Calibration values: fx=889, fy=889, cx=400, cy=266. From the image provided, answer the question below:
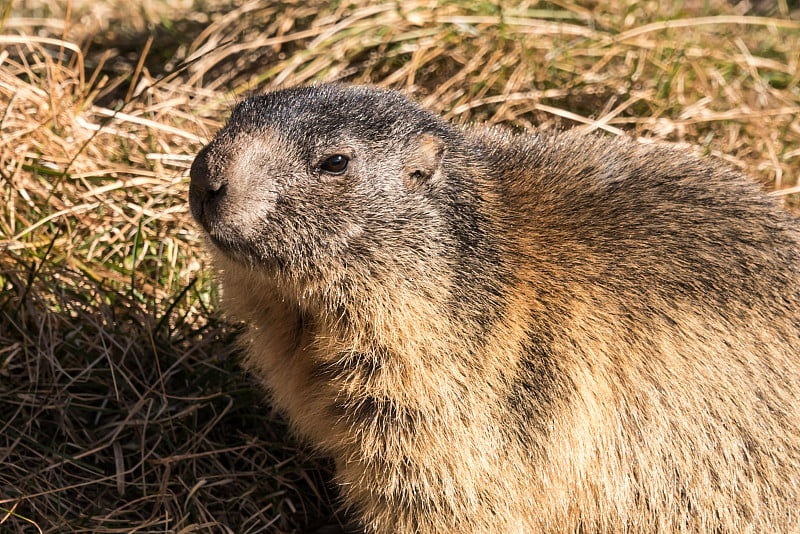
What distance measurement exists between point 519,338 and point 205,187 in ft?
4.35

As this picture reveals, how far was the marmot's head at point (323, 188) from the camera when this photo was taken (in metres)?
3.17

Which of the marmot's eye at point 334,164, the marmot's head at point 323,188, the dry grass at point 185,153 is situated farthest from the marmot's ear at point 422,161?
the dry grass at point 185,153

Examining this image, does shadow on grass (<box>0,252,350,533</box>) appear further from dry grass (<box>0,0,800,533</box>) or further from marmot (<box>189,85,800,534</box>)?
marmot (<box>189,85,800,534</box>)

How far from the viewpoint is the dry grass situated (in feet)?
14.0

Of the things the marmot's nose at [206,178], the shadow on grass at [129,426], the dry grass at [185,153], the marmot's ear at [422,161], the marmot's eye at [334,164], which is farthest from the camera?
the dry grass at [185,153]

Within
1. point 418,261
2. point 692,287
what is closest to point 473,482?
point 418,261

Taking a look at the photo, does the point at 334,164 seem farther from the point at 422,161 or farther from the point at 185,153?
the point at 185,153

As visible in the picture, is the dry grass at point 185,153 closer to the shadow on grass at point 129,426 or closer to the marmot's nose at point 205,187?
the shadow on grass at point 129,426

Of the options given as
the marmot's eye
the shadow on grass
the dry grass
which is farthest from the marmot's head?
the dry grass

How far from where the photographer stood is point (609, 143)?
405cm

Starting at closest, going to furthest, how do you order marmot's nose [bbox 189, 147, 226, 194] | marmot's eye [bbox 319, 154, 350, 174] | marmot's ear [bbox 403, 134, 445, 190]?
marmot's nose [bbox 189, 147, 226, 194] < marmot's eye [bbox 319, 154, 350, 174] < marmot's ear [bbox 403, 134, 445, 190]

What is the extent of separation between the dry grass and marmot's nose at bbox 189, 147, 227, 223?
1472 mm

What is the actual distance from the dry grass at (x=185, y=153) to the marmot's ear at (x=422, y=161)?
5.41 ft

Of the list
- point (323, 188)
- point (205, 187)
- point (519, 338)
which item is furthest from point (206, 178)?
point (519, 338)
